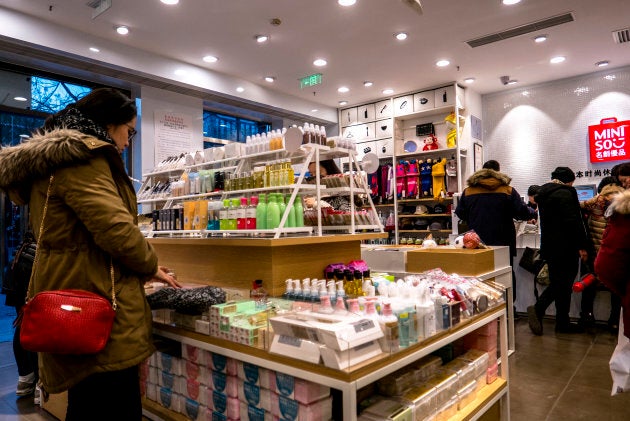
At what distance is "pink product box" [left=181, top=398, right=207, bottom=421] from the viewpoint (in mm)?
2062

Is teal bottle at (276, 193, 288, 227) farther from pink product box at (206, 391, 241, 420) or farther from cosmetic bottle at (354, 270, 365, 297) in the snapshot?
pink product box at (206, 391, 241, 420)

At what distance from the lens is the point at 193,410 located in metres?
2.12

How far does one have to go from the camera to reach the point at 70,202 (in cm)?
153

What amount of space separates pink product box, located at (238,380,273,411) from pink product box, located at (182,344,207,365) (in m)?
0.28

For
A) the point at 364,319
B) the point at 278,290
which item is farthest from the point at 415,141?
the point at 364,319

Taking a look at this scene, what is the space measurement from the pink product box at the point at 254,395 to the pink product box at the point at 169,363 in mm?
483

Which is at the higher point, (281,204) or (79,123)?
(79,123)

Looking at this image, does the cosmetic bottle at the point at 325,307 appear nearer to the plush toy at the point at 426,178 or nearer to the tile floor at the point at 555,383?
the tile floor at the point at 555,383

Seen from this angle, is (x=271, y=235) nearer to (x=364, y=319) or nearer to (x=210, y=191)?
(x=210, y=191)

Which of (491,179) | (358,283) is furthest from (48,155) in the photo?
(491,179)

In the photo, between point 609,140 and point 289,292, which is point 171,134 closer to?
point 289,292

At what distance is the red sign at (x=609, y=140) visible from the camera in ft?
22.0

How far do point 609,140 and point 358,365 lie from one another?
7.19 metres

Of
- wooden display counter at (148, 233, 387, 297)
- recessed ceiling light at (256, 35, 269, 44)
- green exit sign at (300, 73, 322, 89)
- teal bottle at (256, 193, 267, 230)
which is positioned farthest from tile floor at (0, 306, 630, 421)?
green exit sign at (300, 73, 322, 89)
